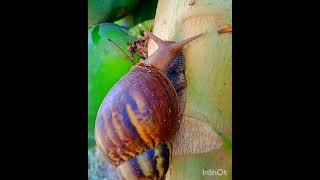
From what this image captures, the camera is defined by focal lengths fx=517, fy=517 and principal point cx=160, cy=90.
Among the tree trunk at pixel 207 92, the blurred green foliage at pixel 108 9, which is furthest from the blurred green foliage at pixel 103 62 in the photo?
the tree trunk at pixel 207 92

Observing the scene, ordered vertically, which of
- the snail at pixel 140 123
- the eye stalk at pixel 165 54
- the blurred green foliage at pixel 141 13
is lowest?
the snail at pixel 140 123

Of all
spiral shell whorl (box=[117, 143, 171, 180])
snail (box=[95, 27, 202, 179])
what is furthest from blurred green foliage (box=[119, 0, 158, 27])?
spiral shell whorl (box=[117, 143, 171, 180])

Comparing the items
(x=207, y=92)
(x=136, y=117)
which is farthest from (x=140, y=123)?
(x=207, y=92)

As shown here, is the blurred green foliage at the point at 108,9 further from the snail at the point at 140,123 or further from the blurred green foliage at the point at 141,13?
the snail at the point at 140,123

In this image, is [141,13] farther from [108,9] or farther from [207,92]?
[207,92]

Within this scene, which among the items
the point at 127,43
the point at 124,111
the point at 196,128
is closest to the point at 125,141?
the point at 124,111

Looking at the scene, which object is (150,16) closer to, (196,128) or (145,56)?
(145,56)

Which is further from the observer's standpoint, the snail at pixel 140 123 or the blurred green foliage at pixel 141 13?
the blurred green foliage at pixel 141 13
